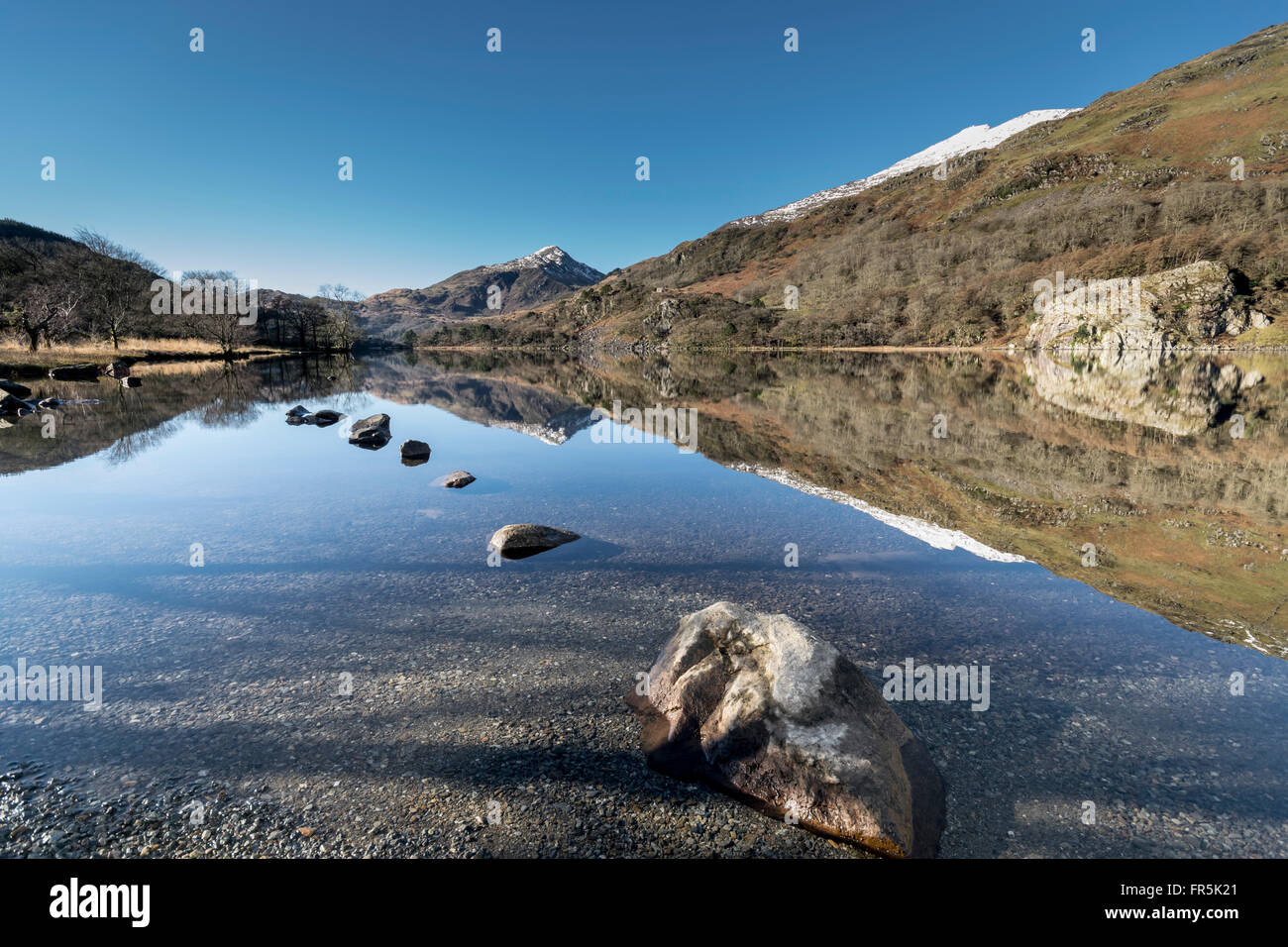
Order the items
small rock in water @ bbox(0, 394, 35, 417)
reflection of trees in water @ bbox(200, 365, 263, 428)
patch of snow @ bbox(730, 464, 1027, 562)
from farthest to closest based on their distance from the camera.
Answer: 1. reflection of trees in water @ bbox(200, 365, 263, 428)
2. small rock in water @ bbox(0, 394, 35, 417)
3. patch of snow @ bbox(730, 464, 1027, 562)

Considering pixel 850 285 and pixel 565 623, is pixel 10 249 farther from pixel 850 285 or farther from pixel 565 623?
pixel 850 285

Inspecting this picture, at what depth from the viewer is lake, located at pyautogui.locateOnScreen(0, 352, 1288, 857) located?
5367 millimetres

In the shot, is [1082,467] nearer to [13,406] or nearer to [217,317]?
[13,406]

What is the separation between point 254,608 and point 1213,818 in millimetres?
13633

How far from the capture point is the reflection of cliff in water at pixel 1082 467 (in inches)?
461

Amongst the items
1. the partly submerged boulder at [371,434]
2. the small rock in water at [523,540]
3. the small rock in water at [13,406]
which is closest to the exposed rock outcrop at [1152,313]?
the partly submerged boulder at [371,434]

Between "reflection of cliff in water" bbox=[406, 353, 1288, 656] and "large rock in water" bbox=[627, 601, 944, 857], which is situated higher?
"reflection of cliff in water" bbox=[406, 353, 1288, 656]

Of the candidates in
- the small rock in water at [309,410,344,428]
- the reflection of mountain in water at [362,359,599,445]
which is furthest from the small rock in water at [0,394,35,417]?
the reflection of mountain in water at [362,359,599,445]

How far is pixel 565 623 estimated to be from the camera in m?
9.51

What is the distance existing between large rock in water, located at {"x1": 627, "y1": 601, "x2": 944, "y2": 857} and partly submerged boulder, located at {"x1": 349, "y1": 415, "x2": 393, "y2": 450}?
23.3 metres

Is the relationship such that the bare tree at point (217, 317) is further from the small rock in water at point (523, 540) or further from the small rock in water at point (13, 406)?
the small rock in water at point (523, 540)

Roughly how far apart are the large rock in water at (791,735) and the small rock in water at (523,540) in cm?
611

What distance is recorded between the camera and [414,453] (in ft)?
76.1

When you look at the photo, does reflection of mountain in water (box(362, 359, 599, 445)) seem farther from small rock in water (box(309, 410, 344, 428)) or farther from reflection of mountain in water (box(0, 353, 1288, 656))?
small rock in water (box(309, 410, 344, 428))
